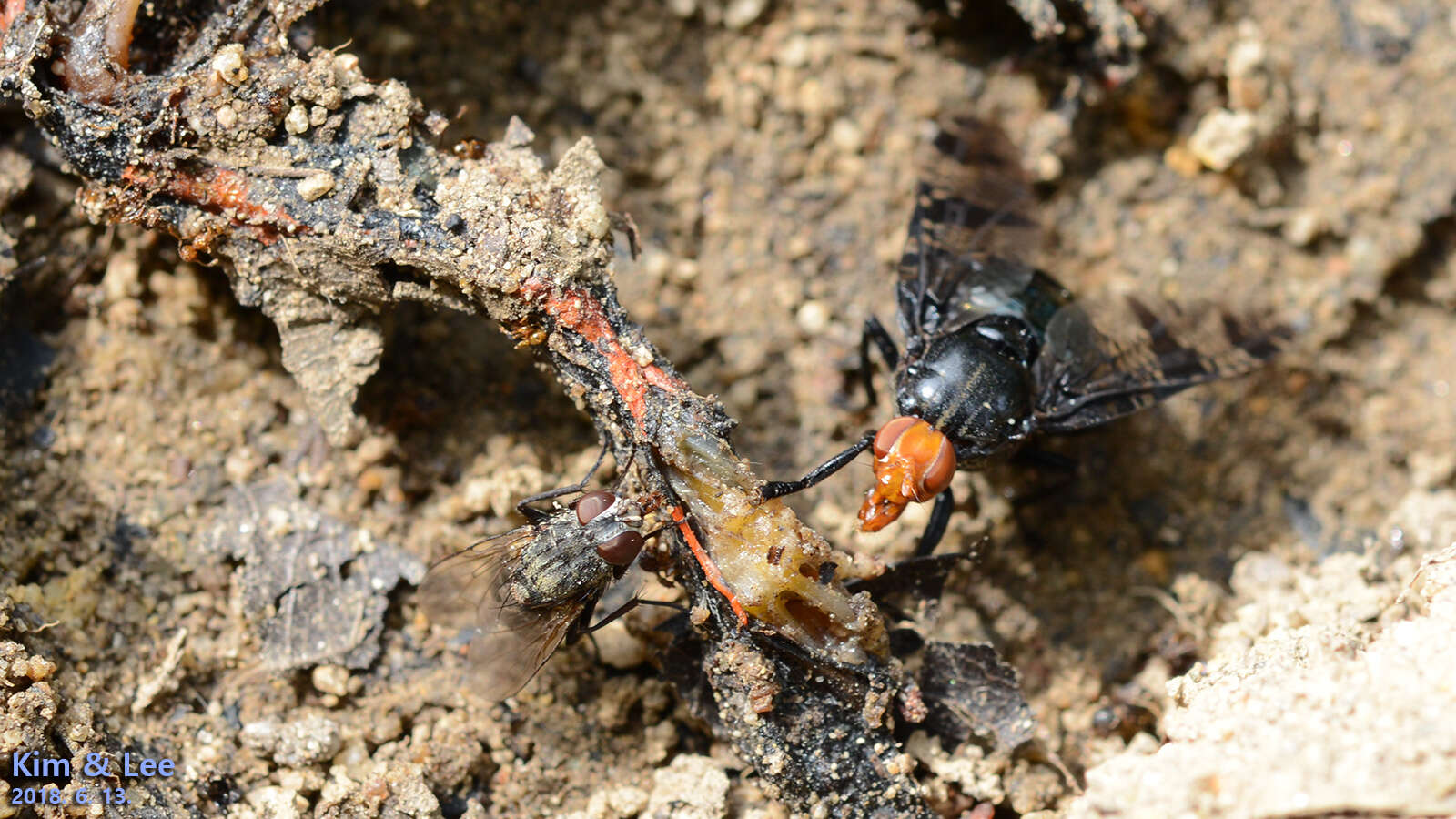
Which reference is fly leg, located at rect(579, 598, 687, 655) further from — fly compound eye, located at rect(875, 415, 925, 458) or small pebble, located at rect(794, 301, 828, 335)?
small pebble, located at rect(794, 301, 828, 335)

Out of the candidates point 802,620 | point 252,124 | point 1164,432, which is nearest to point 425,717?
point 802,620

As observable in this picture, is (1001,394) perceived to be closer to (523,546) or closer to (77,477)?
(523,546)

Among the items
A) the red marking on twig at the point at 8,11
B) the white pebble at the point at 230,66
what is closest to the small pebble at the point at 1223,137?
the white pebble at the point at 230,66

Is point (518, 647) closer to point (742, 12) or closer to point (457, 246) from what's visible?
point (457, 246)

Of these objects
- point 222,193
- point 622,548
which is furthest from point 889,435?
point 222,193

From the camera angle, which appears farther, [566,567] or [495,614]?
[495,614]

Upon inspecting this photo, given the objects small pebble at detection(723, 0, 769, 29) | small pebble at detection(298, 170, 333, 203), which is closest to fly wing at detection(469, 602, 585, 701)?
small pebble at detection(298, 170, 333, 203)

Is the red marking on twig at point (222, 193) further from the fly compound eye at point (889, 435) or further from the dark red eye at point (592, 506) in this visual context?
the fly compound eye at point (889, 435)
